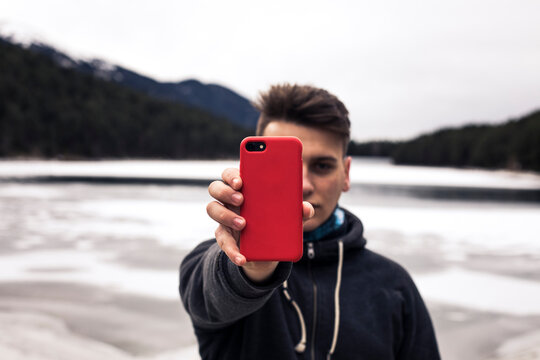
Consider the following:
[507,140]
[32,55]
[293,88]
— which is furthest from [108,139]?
[293,88]

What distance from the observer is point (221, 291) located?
1590mm

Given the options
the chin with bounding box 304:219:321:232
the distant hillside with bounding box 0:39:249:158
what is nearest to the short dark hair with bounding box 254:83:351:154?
the chin with bounding box 304:219:321:232

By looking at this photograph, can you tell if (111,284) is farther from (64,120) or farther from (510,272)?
(64,120)

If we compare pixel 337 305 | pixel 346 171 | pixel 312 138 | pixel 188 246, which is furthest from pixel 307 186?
pixel 188 246

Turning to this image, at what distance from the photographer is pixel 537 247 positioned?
32.2ft

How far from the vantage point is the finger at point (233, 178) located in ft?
4.42

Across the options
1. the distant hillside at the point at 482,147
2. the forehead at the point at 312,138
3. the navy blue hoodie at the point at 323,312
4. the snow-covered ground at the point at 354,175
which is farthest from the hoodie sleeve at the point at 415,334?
the distant hillside at the point at 482,147

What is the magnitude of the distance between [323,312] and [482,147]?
Result: 9547 centimetres

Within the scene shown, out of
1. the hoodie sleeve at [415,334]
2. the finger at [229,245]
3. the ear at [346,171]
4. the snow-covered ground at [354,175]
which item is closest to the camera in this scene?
the finger at [229,245]

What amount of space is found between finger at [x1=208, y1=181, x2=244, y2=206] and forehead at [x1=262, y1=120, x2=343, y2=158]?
0.97m

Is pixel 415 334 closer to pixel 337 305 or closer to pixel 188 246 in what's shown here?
pixel 337 305

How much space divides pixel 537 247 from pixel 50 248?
10777 mm

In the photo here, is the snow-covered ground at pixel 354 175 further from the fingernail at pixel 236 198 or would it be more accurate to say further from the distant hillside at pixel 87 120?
the distant hillside at pixel 87 120

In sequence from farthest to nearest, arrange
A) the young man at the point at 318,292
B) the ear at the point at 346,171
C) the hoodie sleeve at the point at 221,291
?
1. the ear at the point at 346,171
2. the young man at the point at 318,292
3. the hoodie sleeve at the point at 221,291
